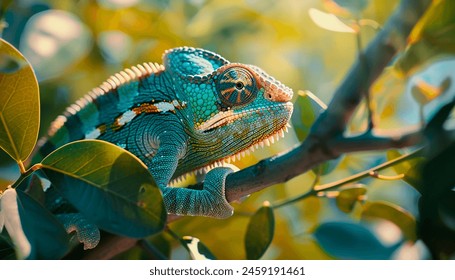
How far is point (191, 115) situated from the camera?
1375 millimetres

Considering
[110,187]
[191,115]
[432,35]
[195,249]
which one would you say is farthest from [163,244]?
[432,35]

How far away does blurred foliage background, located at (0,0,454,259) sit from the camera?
5.05 feet

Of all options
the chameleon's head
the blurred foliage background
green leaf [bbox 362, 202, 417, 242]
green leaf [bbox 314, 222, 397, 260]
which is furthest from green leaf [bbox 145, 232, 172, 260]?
green leaf [bbox 362, 202, 417, 242]

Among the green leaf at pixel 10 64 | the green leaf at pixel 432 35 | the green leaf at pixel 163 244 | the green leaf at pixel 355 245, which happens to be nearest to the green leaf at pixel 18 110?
the green leaf at pixel 10 64

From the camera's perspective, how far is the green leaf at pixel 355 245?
1.48 metres

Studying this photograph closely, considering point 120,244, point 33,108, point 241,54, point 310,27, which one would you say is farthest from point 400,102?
point 33,108

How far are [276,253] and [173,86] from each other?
1.75 ft

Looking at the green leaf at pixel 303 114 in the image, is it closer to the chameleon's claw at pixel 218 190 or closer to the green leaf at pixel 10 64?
the chameleon's claw at pixel 218 190

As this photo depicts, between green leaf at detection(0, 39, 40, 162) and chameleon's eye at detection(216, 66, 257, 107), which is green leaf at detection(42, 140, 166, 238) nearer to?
green leaf at detection(0, 39, 40, 162)

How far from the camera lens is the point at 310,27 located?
1619 mm

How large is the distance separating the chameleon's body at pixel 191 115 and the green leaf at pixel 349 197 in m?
0.22

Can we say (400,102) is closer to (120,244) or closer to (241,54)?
(241,54)

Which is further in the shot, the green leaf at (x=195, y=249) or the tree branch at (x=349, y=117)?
the green leaf at (x=195, y=249)

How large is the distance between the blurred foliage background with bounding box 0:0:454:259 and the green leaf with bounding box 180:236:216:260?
14 centimetres
